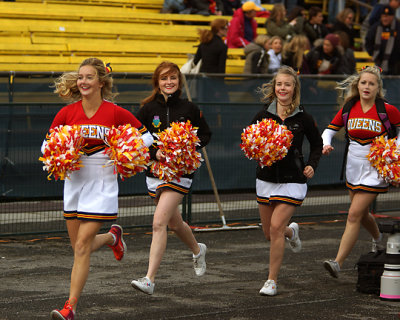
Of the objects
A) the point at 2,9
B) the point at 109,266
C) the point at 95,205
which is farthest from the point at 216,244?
the point at 2,9

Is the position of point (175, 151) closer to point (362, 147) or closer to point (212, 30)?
point (362, 147)

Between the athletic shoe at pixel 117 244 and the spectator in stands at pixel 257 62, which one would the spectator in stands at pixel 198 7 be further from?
the athletic shoe at pixel 117 244

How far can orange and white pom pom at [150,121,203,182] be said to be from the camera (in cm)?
693

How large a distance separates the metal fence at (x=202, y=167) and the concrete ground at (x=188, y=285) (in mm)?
586

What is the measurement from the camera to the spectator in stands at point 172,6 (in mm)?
17516

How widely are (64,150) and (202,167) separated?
5.91 m

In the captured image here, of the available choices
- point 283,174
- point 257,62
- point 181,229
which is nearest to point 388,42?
point 257,62

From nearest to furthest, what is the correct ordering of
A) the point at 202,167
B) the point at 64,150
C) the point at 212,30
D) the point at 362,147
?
the point at 64,150
the point at 362,147
the point at 202,167
the point at 212,30

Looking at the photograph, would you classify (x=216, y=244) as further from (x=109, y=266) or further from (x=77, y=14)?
(x=77, y=14)

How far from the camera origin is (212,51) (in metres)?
13.7

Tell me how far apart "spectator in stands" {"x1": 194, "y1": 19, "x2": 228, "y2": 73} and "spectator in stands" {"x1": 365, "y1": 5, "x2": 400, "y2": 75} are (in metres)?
4.81

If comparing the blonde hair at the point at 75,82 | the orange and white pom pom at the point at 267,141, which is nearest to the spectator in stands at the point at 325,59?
the orange and white pom pom at the point at 267,141

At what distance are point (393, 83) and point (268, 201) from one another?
7803mm

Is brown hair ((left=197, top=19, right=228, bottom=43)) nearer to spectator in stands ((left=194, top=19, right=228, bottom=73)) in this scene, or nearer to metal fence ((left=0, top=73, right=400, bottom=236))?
spectator in stands ((left=194, top=19, right=228, bottom=73))
